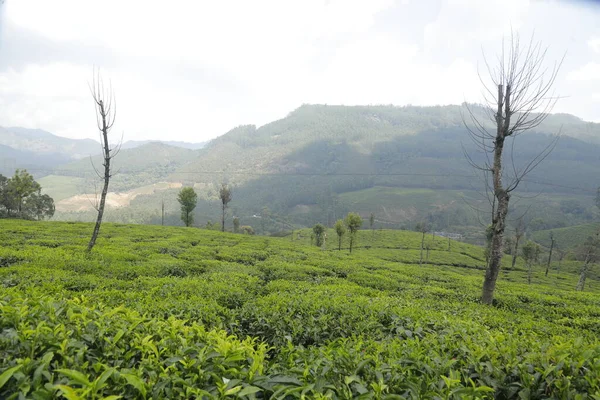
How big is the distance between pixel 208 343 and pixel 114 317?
1293mm

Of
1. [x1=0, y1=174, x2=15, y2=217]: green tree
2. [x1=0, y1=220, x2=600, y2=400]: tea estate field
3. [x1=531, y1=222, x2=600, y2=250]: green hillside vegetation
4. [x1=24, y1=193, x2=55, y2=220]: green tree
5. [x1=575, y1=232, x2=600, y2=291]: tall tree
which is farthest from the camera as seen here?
[x1=531, y1=222, x2=600, y2=250]: green hillside vegetation

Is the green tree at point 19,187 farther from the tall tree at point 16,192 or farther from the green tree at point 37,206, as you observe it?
the green tree at point 37,206

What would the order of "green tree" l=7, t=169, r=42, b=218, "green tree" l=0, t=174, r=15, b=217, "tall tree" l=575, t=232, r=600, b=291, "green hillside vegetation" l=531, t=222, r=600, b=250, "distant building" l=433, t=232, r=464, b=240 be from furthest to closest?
1. "distant building" l=433, t=232, r=464, b=240
2. "green hillside vegetation" l=531, t=222, r=600, b=250
3. "green tree" l=0, t=174, r=15, b=217
4. "green tree" l=7, t=169, r=42, b=218
5. "tall tree" l=575, t=232, r=600, b=291

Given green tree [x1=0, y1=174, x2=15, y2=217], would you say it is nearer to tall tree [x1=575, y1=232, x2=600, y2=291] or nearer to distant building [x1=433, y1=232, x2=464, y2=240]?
tall tree [x1=575, y1=232, x2=600, y2=291]

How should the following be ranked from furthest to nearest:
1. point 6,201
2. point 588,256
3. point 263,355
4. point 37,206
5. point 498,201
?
point 37,206
point 6,201
point 588,256
point 498,201
point 263,355

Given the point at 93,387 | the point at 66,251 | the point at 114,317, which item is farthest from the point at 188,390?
the point at 66,251

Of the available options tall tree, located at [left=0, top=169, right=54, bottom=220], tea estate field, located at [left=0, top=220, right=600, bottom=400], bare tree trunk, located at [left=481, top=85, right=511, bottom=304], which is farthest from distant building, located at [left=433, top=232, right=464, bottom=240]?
tea estate field, located at [left=0, top=220, right=600, bottom=400]

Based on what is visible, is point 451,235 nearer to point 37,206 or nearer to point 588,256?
point 588,256

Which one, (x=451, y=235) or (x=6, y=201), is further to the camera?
(x=451, y=235)

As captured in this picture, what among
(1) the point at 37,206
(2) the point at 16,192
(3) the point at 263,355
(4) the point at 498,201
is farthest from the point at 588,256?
(1) the point at 37,206

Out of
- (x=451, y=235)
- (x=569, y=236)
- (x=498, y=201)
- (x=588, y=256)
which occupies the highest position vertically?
(x=498, y=201)

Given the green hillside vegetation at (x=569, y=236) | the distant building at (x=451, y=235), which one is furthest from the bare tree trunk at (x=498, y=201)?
the distant building at (x=451, y=235)

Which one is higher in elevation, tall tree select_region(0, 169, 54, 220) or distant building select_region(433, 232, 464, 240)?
tall tree select_region(0, 169, 54, 220)

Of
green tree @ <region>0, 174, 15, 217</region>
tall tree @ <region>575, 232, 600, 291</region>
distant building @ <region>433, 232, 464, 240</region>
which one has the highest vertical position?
green tree @ <region>0, 174, 15, 217</region>
